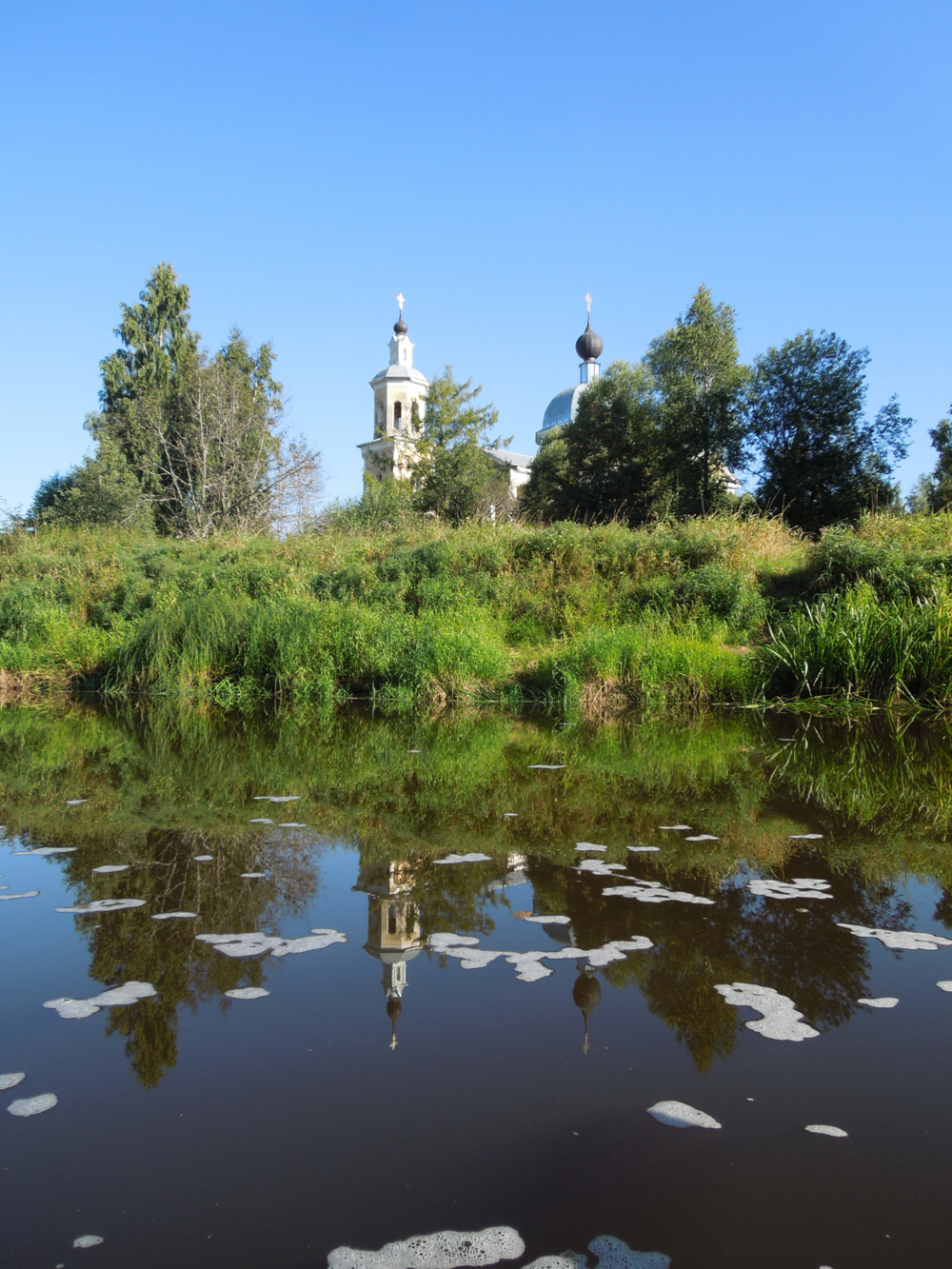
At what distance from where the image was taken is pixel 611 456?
32469 mm

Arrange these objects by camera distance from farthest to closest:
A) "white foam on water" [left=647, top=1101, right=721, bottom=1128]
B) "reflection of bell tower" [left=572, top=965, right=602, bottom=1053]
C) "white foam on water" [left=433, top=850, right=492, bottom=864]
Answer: "white foam on water" [left=433, top=850, right=492, bottom=864], "reflection of bell tower" [left=572, top=965, right=602, bottom=1053], "white foam on water" [left=647, top=1101, right=721, bottom=1128]

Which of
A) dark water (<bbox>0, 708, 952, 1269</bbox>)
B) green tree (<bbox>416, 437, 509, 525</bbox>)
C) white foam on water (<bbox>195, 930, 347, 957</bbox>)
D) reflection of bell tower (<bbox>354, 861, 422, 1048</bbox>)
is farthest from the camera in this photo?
green tree (<bbox>416, 437, 509, 525</bbox>)

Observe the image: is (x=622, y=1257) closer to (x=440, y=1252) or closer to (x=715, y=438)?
(x=440, y=1252)

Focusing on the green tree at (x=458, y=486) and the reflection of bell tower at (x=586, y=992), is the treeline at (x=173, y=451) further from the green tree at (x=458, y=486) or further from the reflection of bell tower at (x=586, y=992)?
the reflection of bell tower at (x=586, y=992)

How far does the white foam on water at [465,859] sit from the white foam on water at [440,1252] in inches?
108

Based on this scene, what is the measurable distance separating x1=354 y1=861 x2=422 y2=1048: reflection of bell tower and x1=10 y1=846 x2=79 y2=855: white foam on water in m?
1.91

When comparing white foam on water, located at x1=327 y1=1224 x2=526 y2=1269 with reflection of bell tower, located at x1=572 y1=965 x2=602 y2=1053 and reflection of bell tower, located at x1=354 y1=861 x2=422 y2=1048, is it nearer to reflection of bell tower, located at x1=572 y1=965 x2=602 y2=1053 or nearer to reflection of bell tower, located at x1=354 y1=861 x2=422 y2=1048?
reflection of bell tower, located at x1=354 y1=861 x2=422 y2=1048

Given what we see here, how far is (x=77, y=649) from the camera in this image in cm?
1630

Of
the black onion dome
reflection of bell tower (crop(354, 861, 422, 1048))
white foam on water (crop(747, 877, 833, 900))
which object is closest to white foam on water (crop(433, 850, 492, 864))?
reflection of bell tower (crop(354, 861, 422, 1048))

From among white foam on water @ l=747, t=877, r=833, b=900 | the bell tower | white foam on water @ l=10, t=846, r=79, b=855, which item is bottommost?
white foam on water @ l=747, t=877, r=833, b=900

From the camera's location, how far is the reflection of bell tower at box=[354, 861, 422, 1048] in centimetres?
302

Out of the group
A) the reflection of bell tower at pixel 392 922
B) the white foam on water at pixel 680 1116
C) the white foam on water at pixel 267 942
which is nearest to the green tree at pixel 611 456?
the reflection of bell tower at pixel 392 922

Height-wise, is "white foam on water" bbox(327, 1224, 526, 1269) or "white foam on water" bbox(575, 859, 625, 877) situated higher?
"white foam on water" bbox(575, 859, 625, 877)

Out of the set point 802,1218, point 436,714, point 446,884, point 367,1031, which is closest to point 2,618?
point 436,714
